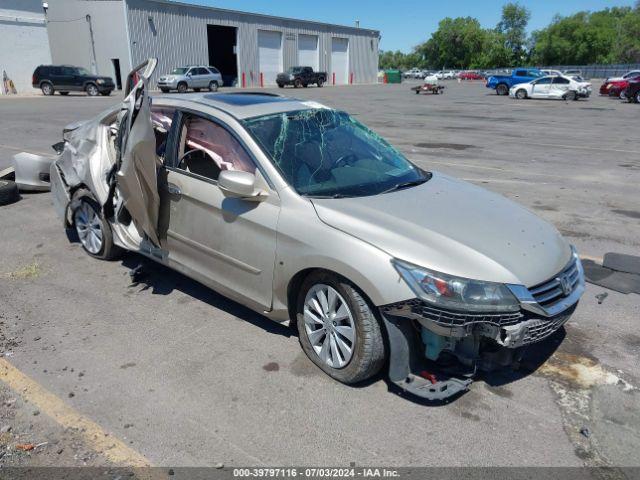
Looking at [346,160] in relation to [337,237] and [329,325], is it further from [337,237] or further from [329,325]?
[329,325]

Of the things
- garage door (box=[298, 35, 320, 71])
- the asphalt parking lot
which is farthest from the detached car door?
garage door (box=[298, 35, 320, 71])

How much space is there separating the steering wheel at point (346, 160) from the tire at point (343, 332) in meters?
1.06

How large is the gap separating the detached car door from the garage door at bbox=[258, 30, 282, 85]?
48156 millimetres

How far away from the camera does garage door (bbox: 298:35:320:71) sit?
2106 inches

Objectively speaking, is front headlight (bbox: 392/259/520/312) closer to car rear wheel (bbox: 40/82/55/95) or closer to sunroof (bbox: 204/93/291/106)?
sunroof (bbox: 204/93/291/106)

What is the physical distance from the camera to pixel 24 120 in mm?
18188

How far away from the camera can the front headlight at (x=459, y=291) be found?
279 centimetres

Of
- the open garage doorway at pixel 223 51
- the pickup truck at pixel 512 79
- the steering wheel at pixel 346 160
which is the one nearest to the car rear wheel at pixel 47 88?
the open garage doorway at pixel 223 51

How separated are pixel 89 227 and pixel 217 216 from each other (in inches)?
85.6

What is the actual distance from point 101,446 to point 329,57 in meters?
58.4

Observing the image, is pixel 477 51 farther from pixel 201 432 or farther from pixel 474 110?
pixel 201 432

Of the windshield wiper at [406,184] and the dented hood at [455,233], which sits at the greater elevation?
the windshield wiper at [406,184]

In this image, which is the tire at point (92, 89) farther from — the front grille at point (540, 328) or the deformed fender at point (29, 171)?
the front grille at point (540, 328)

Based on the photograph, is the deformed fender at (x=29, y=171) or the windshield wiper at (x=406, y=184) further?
the deformed fender at (x=29, y=171)
